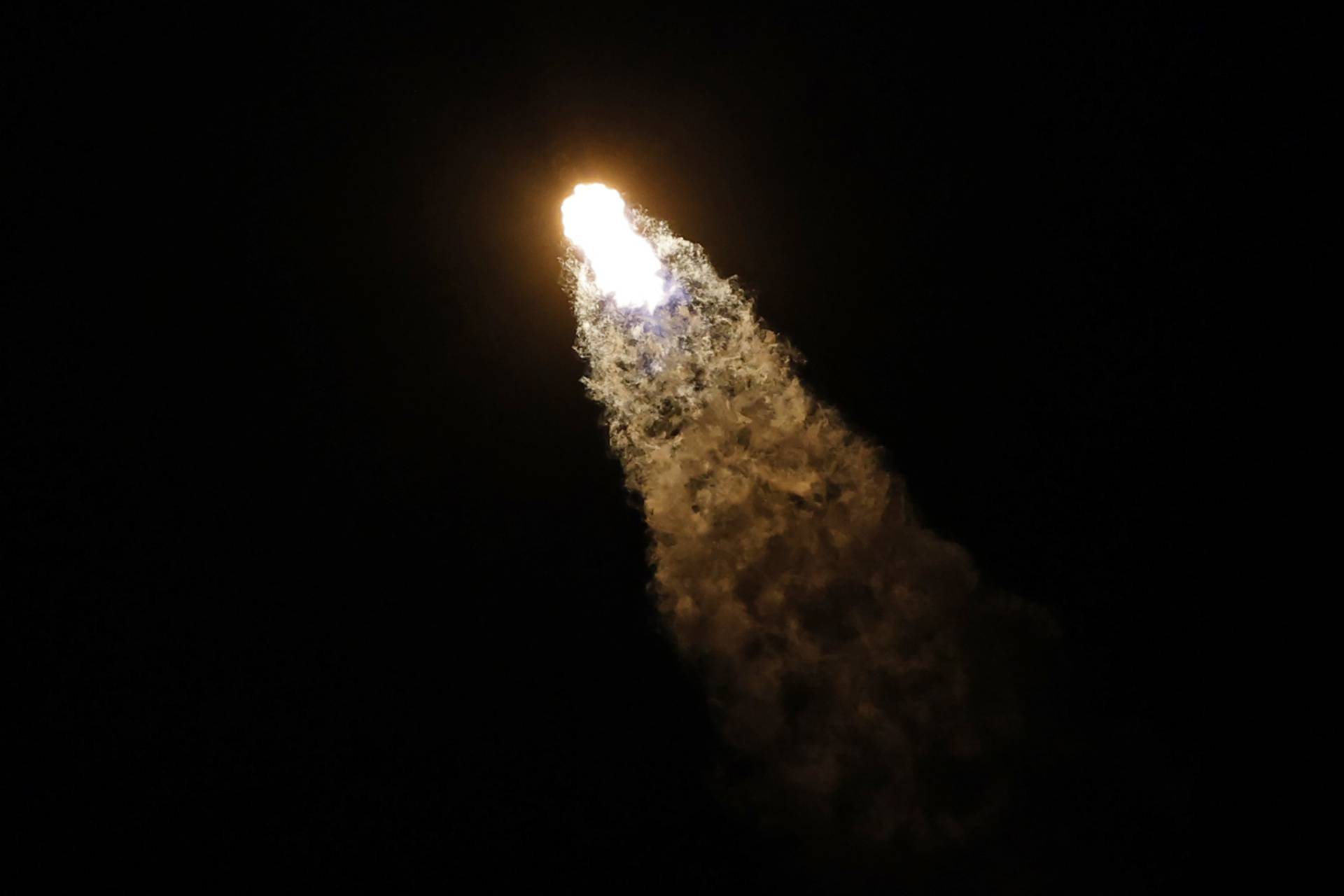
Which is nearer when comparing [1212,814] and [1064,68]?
[1212,814]

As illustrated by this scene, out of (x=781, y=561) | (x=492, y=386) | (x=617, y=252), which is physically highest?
(x=617, y=252)

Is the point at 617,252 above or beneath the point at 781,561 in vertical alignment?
above

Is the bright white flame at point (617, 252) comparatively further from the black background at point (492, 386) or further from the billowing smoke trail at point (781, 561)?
the black background at point (492, 386)

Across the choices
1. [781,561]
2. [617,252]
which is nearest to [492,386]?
[617,252]

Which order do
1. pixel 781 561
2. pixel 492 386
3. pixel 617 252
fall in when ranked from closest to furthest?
pixel 781 561, pixel 617 252, pixel 492 386

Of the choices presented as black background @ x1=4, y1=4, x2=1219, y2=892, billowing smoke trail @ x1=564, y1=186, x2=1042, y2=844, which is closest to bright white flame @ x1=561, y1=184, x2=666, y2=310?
billowing smoke trail @ x1=564, y1=186, x2=1042, y2=844

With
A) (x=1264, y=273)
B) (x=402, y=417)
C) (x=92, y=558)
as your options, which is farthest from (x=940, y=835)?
(x=92, y=558)

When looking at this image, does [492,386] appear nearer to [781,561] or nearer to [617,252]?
[617,252]

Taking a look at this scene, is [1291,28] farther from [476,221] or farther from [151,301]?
[151,301]
